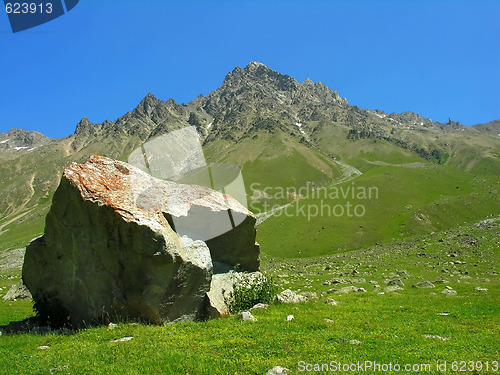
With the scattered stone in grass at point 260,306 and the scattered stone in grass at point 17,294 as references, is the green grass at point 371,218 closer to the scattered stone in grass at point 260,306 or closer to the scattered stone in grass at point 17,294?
the scattered stone in grass at point 17,294

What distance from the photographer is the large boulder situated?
14852 millimetres

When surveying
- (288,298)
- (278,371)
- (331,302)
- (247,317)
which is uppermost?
(278,371)

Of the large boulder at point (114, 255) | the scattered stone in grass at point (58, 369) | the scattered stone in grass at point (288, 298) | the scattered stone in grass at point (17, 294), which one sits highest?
the large boulder at point (114, 255)

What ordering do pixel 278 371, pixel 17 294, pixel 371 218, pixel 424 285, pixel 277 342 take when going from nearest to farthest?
pixel 278 371, pixel 277 342, pixel 424 285, pixel 17 294, pixel 371 218

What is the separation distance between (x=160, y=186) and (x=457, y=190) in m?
166

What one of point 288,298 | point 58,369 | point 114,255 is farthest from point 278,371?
point 288,298

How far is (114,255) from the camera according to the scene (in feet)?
50.3

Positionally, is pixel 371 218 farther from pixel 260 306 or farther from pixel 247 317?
pixel 247 317

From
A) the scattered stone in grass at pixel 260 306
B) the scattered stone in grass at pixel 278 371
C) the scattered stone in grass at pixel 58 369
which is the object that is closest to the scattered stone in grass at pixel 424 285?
the scattered stone in grass at pixel 260 306

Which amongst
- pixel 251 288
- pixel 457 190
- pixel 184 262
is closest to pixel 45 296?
pixel 184 262

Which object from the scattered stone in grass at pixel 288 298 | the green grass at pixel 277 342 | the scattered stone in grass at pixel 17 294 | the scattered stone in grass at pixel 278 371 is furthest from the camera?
the scattered stone in grass at pixel 17 294

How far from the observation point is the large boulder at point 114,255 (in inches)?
585

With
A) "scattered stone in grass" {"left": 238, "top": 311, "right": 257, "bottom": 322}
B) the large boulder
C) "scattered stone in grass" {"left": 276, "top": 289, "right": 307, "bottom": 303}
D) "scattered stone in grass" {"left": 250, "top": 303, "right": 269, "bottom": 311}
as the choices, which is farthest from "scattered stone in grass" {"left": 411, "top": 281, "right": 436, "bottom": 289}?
the large boulder

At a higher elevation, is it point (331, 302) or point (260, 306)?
point (260, 306)
